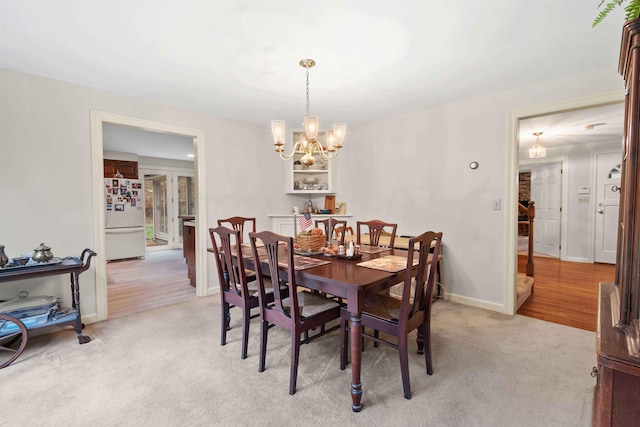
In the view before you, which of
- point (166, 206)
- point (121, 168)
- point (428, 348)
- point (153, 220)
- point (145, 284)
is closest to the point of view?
point (428, 348)

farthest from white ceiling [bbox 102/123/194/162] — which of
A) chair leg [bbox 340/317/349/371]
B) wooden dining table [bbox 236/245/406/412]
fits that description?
chair leg [bbox 340/317/349/371]

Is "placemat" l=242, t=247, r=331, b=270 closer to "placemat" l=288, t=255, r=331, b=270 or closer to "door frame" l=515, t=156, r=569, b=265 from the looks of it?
"placemat" l=288, t=255, r=331, b=270

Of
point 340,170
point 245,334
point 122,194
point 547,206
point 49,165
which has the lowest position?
point 245,334

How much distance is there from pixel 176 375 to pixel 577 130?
601 cm

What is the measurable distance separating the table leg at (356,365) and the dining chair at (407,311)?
0.20 m

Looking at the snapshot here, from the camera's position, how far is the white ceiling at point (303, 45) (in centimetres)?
183

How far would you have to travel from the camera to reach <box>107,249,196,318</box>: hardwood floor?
11.7 ft

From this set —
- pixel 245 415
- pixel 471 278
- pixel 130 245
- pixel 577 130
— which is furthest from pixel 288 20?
pixel 130 245

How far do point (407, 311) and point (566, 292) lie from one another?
335 cm

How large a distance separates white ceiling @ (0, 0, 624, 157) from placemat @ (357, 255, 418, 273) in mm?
1529

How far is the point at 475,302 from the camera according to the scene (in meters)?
3.40

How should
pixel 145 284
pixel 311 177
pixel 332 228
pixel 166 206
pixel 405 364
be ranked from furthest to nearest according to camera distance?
pixel 166 206 → pixel 311 177 → pixel 145 284 → pixel 332 228 → pixel 405 364

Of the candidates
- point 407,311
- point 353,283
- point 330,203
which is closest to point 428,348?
point 407,311

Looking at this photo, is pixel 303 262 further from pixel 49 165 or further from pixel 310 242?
pixel 49 165
